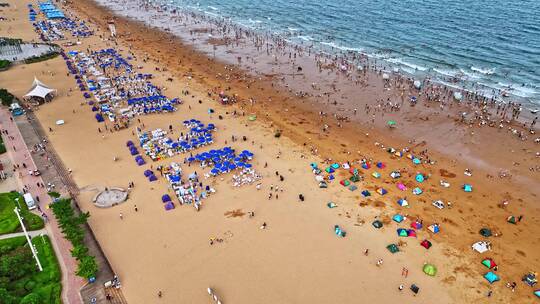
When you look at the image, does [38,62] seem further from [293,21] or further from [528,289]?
[528,289]

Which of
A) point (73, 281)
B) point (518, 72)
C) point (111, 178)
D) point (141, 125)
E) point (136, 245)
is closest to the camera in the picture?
point (73, 281)

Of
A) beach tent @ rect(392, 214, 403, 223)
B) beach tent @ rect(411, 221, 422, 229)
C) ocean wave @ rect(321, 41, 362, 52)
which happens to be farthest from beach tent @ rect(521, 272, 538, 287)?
ocean wave @ rect(321, 41, 362, 52)

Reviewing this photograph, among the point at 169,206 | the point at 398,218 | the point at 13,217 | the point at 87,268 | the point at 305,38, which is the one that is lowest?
the point at 13,217

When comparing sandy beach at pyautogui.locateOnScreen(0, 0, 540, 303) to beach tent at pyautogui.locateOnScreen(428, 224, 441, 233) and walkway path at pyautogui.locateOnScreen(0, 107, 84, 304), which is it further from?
walkway path at pyautogui.locateOnScreen(0, 107, 84, 304)

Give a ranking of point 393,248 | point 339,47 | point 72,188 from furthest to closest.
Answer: point 339,47, point 72,188, point 393,248

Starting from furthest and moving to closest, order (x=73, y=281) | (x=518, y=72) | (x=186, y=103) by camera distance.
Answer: (x=518, y=72)
(x=186, y=103)
(x=73, y=281)

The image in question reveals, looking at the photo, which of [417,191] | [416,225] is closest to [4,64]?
[417,191]

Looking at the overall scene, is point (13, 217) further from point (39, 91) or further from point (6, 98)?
point (39, 91)

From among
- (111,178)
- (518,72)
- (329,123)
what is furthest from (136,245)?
(518,72)
